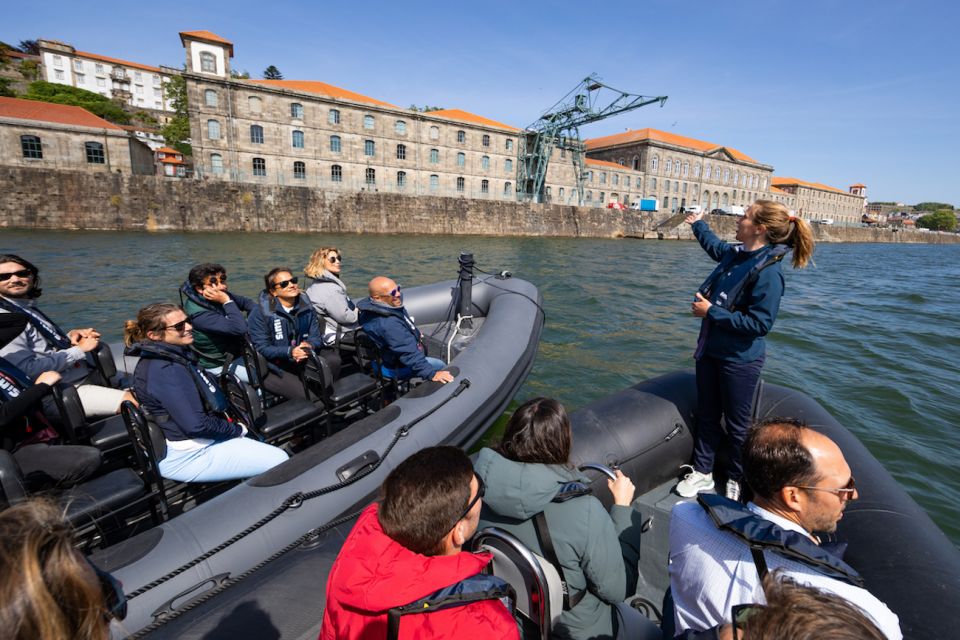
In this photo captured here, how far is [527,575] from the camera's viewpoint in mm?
1181

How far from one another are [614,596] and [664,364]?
18.6ft

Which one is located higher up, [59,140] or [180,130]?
Result: [180,130]

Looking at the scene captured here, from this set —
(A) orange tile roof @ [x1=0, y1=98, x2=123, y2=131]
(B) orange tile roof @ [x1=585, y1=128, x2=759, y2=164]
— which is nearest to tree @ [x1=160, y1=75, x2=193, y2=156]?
(A) orange tile roof @ [x1=0, y1=98, x2=123, y2=131]

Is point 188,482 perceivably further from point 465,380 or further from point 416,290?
point 416,290

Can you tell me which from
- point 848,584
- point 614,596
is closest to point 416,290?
point 614,596

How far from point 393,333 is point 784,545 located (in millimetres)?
2704

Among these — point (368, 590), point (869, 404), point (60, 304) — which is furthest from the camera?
point (60, 304)

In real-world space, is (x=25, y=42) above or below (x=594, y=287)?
above

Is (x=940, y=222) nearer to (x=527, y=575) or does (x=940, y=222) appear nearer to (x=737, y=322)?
(x=737, y=322)

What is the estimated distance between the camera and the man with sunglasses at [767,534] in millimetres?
1032

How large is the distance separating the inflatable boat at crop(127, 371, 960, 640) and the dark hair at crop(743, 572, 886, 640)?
117 centimetres

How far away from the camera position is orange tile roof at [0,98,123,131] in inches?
845

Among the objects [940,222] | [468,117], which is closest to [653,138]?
[468,117]

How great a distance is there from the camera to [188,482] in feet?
8.12
